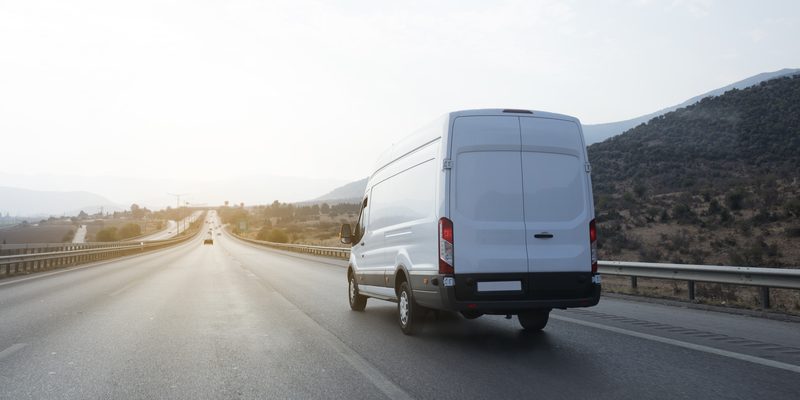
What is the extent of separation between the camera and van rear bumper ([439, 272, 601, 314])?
7.20m

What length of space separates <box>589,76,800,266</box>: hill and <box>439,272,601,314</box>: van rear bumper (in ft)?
47.9

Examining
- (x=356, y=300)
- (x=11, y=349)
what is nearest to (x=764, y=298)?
(x=356, y=300)

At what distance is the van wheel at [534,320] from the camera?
877 centimetres

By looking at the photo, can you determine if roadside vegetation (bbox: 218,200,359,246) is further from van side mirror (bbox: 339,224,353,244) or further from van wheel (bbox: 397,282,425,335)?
van wheel (bbox: 397,282,425,335)

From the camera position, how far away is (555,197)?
7633 mm

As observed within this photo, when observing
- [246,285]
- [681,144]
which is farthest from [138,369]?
A: [681,144]

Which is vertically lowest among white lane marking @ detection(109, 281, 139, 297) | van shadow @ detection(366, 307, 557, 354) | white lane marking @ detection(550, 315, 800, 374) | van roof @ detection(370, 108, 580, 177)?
van shadow @ detection(366, 307, 557, 354)

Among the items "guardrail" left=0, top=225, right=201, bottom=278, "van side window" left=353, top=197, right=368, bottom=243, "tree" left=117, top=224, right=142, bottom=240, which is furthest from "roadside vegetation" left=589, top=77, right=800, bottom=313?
"tree" left=117, top=224, right=142, bottom=240

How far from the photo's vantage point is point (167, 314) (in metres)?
11.1

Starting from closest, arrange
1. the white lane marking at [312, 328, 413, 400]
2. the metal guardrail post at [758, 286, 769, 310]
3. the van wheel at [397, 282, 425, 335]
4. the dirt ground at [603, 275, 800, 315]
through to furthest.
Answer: the white lane marking at [312, 328, 413, 400] → the van wheel at [397, 282, 425, 335] → the metal guardrail post at [758, 286, 769, 310] → the dirt ground at [603, 275, 800, 315]

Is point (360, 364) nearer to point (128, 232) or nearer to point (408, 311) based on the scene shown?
point (408, 311)

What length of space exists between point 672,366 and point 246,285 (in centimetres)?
1340

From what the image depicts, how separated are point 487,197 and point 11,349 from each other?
571 cm

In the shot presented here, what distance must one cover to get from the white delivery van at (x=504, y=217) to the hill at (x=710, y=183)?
48.0ft
